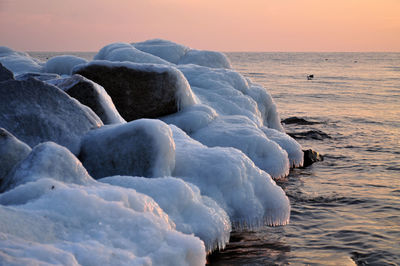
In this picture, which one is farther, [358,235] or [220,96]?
[220,96]

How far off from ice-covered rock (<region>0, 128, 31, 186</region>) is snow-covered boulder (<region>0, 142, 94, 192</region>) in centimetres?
33

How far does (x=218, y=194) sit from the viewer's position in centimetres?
517

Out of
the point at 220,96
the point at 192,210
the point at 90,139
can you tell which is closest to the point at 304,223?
the point at 192,210

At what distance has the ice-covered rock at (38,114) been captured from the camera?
5086mm

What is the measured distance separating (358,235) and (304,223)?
74cm

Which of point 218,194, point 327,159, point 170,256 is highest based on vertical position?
point 170,256

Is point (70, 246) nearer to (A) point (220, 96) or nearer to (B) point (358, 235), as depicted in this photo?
(B) point (358, 235)

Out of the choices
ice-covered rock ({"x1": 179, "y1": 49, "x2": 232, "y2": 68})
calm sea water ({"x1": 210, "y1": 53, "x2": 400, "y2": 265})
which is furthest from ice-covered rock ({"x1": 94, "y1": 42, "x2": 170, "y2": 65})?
calm sea water ({"x1": 210, "y1": 53, "x2": 400, "y2": 265})

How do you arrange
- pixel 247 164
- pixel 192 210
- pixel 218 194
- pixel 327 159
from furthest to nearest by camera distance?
pixel 327 159
pixel 247 164
pixel 218 194
pixel 192 210

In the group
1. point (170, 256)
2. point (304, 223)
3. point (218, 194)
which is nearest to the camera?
point (170, 256)

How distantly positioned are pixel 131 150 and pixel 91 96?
1723 millimetres

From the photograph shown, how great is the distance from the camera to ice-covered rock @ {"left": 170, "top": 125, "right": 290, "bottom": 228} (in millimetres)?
5184

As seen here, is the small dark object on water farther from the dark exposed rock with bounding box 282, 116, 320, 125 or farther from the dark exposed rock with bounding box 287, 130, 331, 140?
the dark exposed rock with bounding box 282, 116, 320, 125

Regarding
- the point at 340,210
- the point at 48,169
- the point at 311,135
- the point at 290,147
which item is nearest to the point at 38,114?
the point at 48,169
